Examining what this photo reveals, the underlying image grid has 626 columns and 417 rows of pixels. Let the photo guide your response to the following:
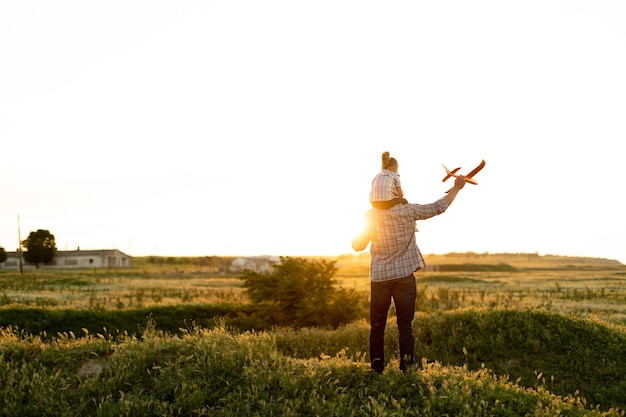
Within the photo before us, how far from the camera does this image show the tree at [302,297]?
21.8 metres

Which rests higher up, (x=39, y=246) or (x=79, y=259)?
(x=39, y=246)

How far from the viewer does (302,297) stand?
72.3 ft

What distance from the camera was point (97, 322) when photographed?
2278 centimetres

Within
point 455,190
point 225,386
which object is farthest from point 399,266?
point 225,386

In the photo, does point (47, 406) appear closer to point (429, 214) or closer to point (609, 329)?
point (429, 214)

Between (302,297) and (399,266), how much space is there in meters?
14.0

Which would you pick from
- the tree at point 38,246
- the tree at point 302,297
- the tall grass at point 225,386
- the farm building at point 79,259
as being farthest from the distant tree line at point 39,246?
the tall grass at point 225,386

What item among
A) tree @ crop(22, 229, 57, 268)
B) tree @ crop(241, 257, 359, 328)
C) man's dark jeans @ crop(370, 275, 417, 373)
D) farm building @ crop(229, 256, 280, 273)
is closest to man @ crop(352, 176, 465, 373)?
man's dark jeans @ crop(370, 275, 417, 373)

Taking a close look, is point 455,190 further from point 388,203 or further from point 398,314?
point 398,314

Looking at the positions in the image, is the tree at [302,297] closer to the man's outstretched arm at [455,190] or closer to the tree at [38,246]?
the man's outstretched arm at [455,190]

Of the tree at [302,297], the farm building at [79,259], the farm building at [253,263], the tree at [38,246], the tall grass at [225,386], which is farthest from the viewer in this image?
the farm building at [79,259]

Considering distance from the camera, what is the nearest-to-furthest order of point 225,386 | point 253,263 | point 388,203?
point 225,386 < point 388,203 < point 253,263

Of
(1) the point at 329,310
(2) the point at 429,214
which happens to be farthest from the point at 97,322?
(2) the point at 429,214

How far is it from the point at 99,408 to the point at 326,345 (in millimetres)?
10177
